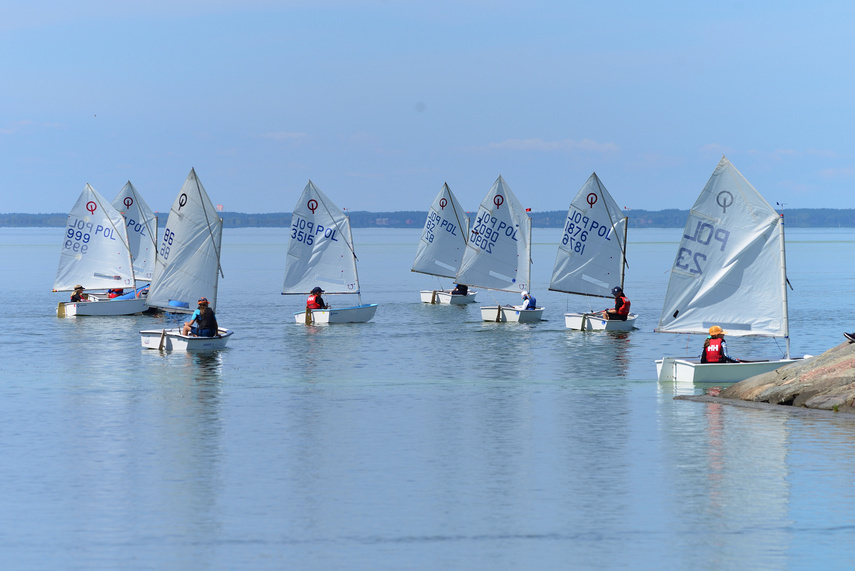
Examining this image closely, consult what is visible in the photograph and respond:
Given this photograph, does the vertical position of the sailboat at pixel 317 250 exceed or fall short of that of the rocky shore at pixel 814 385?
it exceeds it

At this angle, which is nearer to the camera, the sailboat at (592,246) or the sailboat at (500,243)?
the sailboat at (592,246)

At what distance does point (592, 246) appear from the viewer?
63.4 m

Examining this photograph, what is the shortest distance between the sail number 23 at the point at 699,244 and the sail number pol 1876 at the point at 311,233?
32.1 m

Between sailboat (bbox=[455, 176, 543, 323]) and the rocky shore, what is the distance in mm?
36991

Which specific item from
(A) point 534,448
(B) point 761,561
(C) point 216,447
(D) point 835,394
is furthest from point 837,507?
(C) point 216,447

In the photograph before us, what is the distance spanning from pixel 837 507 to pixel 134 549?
1303 cm

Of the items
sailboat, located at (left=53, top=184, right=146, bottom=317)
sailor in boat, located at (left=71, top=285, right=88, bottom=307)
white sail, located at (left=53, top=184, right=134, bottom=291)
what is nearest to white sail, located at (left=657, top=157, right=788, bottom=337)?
sailboat, located at (left=53, top=184, right=146, bottom=317)

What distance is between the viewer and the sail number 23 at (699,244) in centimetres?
3909

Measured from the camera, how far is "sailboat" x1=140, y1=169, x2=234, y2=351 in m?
53.4

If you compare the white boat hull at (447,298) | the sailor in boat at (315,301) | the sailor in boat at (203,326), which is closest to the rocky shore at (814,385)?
the sailor in boat at (203,326)

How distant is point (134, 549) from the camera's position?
18.5m

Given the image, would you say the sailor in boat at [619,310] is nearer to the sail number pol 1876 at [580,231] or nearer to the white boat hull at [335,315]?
the sail number pol 1876 at [580,231]

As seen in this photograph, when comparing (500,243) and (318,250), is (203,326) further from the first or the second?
(500,243)

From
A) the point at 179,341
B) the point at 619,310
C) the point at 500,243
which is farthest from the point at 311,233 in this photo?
the point at 619,310
